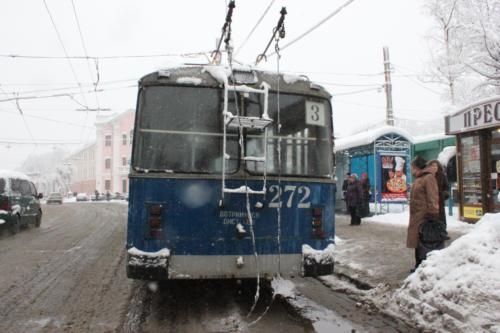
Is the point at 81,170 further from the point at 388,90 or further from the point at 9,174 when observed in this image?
the point at 9,174

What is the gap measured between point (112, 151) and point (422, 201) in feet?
231

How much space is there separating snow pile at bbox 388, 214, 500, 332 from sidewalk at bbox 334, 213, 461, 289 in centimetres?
111

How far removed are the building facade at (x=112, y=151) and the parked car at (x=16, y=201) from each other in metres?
55.2

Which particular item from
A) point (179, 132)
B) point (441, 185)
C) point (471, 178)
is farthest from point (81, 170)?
point (179, 132)

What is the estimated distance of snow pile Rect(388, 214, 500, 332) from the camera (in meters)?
4.71

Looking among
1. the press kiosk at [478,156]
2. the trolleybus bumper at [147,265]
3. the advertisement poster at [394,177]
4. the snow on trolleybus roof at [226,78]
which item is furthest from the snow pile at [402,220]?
the trolleybus bumper at [147,265]

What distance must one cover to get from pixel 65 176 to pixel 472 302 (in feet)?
331

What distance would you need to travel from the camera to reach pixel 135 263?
5.50 meters

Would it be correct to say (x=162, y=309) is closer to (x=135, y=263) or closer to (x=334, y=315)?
(x=135, y=263)

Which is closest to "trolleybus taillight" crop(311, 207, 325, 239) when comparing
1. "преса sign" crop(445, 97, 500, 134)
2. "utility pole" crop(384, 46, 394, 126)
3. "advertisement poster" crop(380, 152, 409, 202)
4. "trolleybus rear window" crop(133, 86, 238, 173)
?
"trolleybus rear window" crop(133, 86, 238, 173)

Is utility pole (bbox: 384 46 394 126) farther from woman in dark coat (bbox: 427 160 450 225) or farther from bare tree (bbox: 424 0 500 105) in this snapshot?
woman in dark coat (bbox: 427 160 450 225)

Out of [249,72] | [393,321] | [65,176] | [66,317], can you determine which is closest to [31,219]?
[66,317]

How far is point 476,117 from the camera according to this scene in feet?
40.3

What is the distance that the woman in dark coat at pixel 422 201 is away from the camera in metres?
6.78
